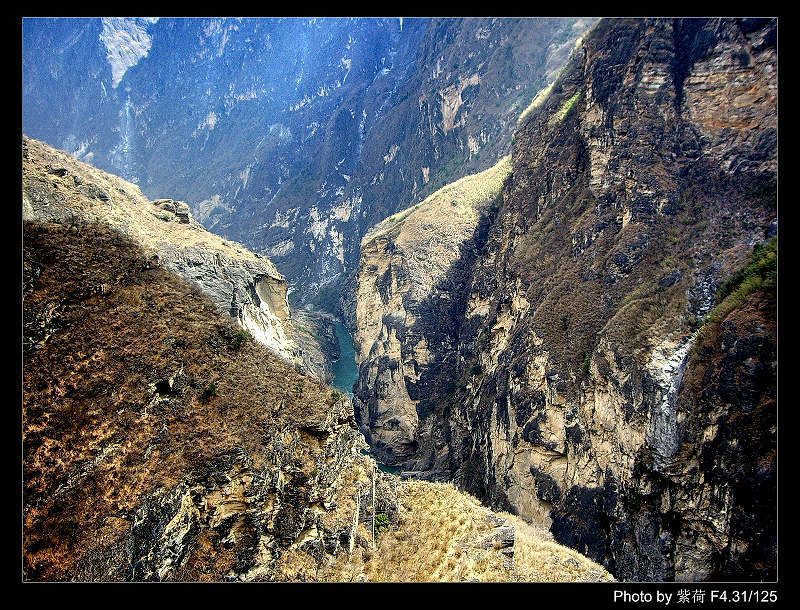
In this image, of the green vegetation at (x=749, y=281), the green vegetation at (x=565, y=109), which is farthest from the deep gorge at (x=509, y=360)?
the green vegetation at (x=565, y=109)

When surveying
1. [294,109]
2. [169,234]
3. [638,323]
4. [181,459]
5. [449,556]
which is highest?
[294,109]

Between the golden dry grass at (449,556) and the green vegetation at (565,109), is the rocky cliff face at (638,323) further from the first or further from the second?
the golden dry grass at (449,556)

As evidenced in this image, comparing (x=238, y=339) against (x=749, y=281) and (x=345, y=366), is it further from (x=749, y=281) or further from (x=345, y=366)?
(x=345, y=366)

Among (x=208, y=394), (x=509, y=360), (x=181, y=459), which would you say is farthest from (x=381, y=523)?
(x=509, y=360)

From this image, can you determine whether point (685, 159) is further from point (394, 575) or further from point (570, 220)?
point (394, 575)

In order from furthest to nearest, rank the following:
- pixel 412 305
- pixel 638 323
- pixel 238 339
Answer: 1. pixel 412 305
2. pixel 638 323
3. pixel 238 339

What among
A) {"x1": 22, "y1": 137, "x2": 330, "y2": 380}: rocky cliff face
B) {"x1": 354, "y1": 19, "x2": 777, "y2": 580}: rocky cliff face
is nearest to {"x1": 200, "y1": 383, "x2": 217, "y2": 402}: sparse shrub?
{"x1": 22, "y1": 137, "x2": 330, "y2": 380}: rocky cliff face

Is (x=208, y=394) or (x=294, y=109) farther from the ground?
(x=294, y=109)
